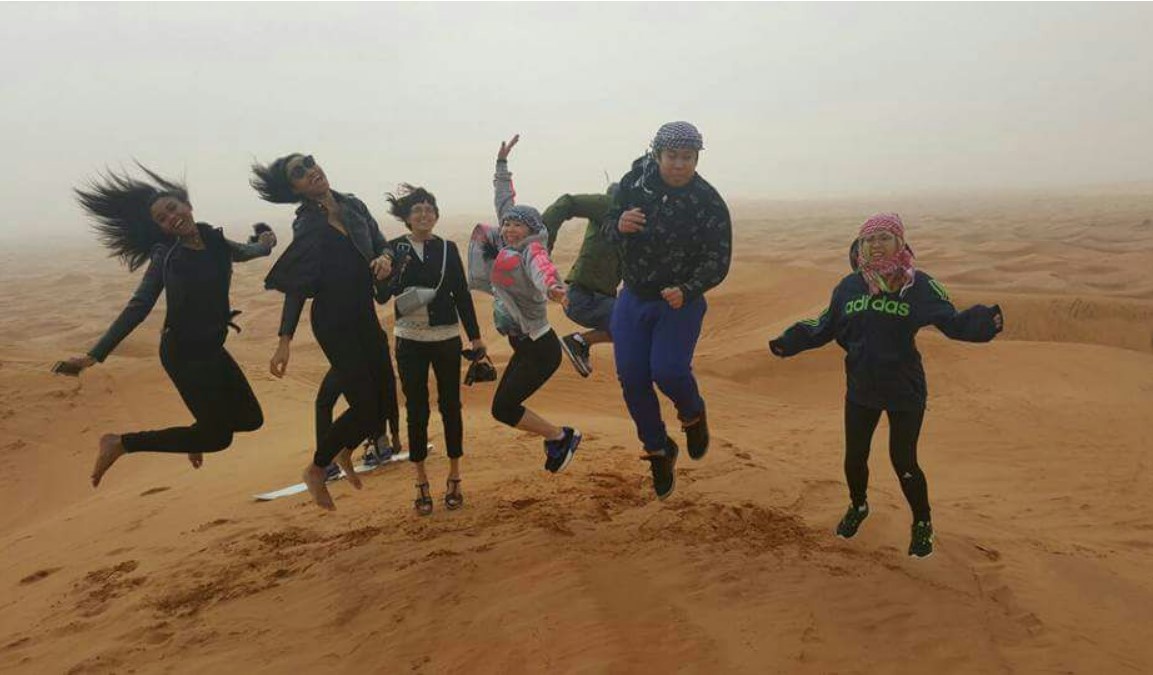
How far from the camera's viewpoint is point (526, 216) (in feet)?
14.2

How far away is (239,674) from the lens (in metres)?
3.25

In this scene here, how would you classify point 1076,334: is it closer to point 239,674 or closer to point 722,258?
point 722,258

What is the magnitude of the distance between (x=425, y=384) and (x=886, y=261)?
A: 3005 millimetres

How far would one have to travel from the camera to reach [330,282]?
418 cm

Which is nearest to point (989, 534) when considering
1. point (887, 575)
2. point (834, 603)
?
point (887, 575)

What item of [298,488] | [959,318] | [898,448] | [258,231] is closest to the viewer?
[959,318]

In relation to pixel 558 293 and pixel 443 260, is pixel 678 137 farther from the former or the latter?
→ pixel 443 260

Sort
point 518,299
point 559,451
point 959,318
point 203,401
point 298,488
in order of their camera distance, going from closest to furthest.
Result: point 959,318
point 203,401
point 518,299
point 559,451
point 298,488

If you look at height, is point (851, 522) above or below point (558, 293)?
below

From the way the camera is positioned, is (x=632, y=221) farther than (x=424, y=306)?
No

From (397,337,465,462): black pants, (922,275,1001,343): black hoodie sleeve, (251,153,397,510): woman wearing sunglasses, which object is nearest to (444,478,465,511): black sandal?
(397,337,465,462): black pants

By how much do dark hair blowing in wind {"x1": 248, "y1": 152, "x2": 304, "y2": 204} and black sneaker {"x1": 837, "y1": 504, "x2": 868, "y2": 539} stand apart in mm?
4053

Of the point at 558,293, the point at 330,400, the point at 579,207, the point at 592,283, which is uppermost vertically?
the point at 579,207

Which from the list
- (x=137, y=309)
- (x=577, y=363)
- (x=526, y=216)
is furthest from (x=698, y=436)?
(x=137, y=309)
